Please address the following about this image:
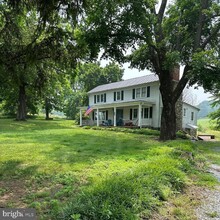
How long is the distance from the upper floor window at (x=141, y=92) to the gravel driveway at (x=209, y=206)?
18942 mm

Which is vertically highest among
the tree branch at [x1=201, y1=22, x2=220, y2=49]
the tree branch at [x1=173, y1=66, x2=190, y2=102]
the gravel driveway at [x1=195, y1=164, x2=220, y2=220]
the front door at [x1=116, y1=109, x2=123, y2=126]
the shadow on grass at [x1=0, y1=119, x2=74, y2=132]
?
the tree branch at [x1=201, y1=22, x2=220, y2=49]

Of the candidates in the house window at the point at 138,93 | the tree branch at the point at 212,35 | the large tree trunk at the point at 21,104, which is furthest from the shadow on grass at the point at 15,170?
the large tree trunk at the point at 21,104

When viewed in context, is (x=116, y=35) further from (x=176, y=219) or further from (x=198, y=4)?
(x=176, y=219)

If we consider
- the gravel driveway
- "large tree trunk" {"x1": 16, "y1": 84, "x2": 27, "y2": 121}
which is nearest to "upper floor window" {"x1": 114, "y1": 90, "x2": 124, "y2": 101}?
"large tree trunk" {"x1": 16, "y1": 84, "x2": 27, "y2": 121}

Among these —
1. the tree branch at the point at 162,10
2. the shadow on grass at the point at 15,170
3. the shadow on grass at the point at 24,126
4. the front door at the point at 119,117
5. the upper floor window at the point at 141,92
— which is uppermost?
the tree branch at the point at 162,10

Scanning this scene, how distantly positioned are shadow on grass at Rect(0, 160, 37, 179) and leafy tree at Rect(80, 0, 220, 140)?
6657mm

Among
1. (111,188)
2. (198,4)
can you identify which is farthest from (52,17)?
(198,4)

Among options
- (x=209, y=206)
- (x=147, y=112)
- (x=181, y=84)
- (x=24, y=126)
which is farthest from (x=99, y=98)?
(x=209, y=206)

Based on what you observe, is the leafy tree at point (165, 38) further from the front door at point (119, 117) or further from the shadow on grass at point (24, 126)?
the front door at point (119, 117)

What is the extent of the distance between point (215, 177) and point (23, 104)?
79.2ft

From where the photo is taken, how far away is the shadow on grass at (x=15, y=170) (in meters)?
5.01

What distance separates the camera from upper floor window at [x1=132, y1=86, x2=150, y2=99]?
76.2 feet

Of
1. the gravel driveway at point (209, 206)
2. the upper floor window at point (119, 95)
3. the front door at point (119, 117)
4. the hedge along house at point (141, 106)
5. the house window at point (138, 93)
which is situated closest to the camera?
the gravel driveway at point (209, 206)

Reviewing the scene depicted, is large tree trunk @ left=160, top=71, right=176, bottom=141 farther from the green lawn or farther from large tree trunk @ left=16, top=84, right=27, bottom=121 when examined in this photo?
large tree trunk @ left=16, top=84, right=27, bottom=121
